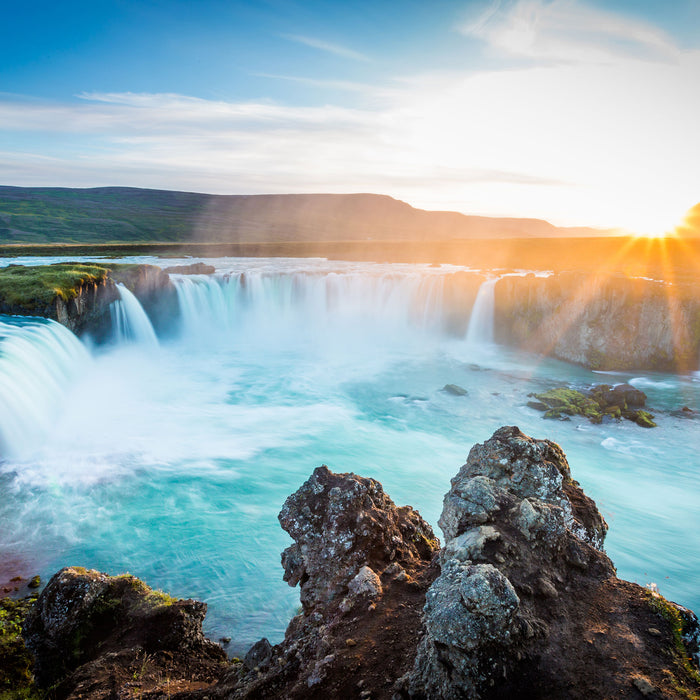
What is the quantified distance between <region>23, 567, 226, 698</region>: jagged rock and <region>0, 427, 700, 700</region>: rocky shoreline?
26mm

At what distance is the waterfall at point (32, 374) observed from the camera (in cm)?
1672

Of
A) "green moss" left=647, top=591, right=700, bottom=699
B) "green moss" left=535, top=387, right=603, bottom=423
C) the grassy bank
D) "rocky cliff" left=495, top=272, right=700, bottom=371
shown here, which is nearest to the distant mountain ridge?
the grassy bank

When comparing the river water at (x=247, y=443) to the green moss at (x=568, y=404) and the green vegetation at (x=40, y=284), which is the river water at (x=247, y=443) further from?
the green vegetation at (x=40, y=284)

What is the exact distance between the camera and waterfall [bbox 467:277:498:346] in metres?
37.7

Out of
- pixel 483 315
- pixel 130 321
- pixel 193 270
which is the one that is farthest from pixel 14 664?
pixel 193 270

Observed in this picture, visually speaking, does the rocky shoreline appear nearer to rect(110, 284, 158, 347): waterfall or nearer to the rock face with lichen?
the rock face with lichen

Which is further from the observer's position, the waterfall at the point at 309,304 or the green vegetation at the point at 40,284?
the waterfall at the point at 309,304

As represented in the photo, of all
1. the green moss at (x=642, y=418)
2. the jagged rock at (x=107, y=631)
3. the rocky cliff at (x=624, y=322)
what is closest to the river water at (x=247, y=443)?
the green moss at (x=642, y=418)

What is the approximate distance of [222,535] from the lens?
527 inches

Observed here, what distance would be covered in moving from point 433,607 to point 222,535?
410 inches

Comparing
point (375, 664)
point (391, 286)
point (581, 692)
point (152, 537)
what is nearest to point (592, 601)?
point (581, 692)

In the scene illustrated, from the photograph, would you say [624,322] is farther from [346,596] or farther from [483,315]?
[346,596]

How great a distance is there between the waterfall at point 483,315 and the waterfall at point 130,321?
25536 mm

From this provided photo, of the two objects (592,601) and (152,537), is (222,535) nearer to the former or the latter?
(152,537)
